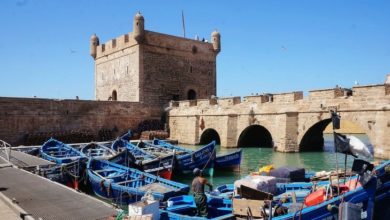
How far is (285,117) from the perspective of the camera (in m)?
19.0

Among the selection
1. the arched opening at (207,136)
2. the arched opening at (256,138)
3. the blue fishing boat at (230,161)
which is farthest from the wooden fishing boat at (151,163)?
the arched opening at (207,136)

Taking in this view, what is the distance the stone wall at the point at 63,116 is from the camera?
23.0 m

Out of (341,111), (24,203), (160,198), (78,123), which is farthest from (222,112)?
(24,203)

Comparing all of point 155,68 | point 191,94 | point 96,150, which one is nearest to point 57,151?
point 96,150

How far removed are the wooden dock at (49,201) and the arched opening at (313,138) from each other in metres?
13.7

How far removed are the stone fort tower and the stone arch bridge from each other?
317cm

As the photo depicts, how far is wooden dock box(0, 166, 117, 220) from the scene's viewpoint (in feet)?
21.5

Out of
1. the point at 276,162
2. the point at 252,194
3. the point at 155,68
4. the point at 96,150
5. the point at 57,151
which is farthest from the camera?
the point at 155,68

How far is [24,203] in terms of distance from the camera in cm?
729

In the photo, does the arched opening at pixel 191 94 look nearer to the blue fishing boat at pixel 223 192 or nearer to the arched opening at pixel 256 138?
the arched opening at pixel 256 138

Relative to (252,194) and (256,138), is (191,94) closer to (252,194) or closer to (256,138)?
(256,138)

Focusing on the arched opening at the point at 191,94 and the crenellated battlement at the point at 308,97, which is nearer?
the crenellated battlement at the point at 308,97

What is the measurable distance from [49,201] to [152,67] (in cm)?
2292

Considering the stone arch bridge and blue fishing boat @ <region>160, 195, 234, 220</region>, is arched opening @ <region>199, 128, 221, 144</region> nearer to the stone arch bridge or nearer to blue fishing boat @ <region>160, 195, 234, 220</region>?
the stone arch bridge
